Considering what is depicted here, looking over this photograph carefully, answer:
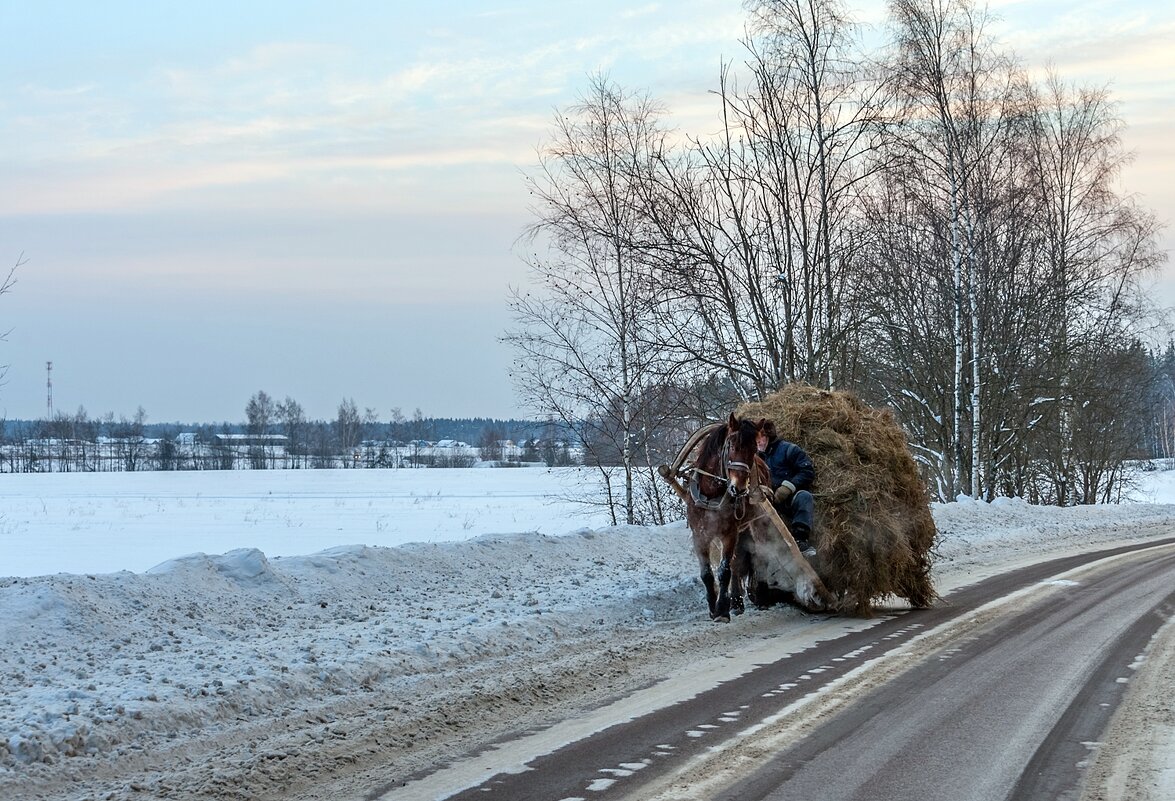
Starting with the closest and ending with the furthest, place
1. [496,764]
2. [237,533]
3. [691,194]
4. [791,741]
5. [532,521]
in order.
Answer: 1. [496,764]
2. [791,741]
3. [691,194]
4. [237,533]
5. [532,521]

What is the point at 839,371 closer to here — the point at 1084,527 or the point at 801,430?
the point at 1084,527

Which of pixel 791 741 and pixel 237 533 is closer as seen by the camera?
pixel 791 741

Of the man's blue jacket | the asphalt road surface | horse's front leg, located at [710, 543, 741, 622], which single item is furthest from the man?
the asphalt road surface

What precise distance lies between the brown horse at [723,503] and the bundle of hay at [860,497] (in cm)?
89

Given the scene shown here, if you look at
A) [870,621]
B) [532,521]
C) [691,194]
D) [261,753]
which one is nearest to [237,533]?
[532,521]

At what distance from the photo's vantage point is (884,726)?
6316 mm

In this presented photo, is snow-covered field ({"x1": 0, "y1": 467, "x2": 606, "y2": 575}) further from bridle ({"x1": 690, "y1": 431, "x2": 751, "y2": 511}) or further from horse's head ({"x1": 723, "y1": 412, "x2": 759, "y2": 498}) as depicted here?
horse's head ({"x1": 723, "y1": 412, "x2": 759, "y2": 498})

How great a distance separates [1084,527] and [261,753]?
21.9 meters

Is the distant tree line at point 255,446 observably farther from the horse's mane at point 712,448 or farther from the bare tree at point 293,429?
the horse's mane at point 712,448

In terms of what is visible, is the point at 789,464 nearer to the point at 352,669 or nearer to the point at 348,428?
the point at 352,669

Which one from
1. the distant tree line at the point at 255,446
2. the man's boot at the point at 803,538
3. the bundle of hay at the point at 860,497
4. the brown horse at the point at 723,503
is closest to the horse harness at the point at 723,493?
the brown horse at the point at 723,503

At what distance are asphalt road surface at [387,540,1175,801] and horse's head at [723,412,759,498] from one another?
5.03 ft

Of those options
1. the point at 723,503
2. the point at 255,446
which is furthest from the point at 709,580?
the point at 255,446

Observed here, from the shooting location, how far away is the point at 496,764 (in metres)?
5.50
